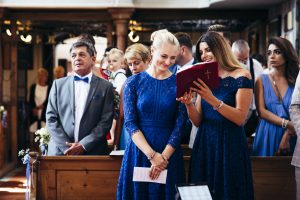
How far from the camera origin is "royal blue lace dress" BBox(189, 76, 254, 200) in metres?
3.97

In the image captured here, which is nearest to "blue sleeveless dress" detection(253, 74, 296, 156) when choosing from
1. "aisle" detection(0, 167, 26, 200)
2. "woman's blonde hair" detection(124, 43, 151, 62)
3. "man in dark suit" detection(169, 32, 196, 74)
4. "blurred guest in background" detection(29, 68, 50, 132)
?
"man in dark suit" detection(169, 32, 196, 74)

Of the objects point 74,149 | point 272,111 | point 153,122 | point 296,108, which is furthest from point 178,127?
point 272,111

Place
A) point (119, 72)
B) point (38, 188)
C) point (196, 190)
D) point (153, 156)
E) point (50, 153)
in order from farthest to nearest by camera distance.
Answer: point (119, 72) < point (50, 153) < point (38, 188) < point (153, 156) < point (196, 190)

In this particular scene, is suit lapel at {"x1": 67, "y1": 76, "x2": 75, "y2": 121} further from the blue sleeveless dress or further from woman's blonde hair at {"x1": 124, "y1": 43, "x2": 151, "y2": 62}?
the blue sleeveless dress

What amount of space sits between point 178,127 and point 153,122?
0.54ft

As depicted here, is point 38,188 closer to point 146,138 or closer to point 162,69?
point 146,138

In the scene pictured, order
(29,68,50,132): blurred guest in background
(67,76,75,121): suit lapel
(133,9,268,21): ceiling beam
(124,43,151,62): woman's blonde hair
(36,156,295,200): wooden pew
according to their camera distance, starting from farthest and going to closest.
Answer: (29,68,50,132): blurred guest in background < (133,9,268,21): ceiling beam < (124,43,151,62): woman's blonde hair < (67,76,75,121): suit lapel < (36,156,295,200): wooden pew

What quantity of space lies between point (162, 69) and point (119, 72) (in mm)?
2228

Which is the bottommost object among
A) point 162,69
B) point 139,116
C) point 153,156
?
point 153,156

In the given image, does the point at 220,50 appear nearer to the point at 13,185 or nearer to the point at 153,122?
the point at 153,122

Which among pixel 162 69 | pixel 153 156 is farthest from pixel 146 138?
pixel 162 69

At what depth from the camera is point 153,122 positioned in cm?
389

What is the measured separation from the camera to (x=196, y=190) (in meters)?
3.44

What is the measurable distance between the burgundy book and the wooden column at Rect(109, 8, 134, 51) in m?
6.36
